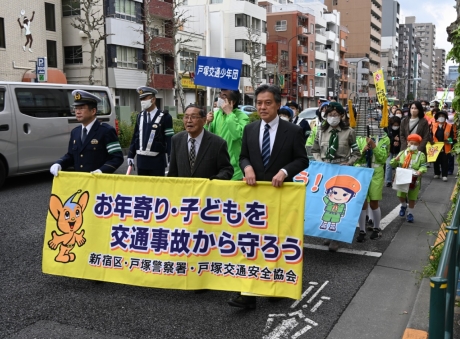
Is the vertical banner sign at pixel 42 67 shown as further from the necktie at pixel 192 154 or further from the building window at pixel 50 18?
the building window at pixel 50 18

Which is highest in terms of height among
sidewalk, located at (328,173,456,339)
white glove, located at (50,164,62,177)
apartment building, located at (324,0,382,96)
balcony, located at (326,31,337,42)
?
apartment building, located at (324,0,382,96)

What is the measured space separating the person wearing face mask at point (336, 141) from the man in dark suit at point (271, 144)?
6.04ft

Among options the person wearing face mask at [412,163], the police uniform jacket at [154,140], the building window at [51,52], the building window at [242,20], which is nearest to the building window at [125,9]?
the building window at [51,52]

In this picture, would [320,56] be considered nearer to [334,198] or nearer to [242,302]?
[334,198]

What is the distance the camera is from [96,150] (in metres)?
5.11

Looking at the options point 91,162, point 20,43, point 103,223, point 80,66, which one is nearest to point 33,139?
point 91,162

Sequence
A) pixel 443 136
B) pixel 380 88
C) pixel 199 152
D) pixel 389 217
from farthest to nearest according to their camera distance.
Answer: pixel 443 136 < pixel 380 88 < pixel 389 217 < pixel 199 152

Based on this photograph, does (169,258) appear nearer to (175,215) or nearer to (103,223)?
(175,215)

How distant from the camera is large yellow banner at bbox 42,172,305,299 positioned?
4117 millimetres

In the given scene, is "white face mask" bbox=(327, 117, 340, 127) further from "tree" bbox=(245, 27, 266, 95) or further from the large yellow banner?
"tree" bbox=(245, 27, 266, 95)

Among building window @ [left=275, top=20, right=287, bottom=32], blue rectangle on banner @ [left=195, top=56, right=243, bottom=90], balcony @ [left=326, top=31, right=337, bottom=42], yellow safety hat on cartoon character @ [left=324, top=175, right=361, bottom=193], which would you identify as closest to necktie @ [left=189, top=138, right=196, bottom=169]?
blue rectangle on banner @ [left=195, top=56, right=243, bottom=90]

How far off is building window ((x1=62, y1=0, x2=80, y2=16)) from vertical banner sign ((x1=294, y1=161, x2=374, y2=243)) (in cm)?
3055

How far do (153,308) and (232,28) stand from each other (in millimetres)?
49417

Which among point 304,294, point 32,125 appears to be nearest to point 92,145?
point 304,294
